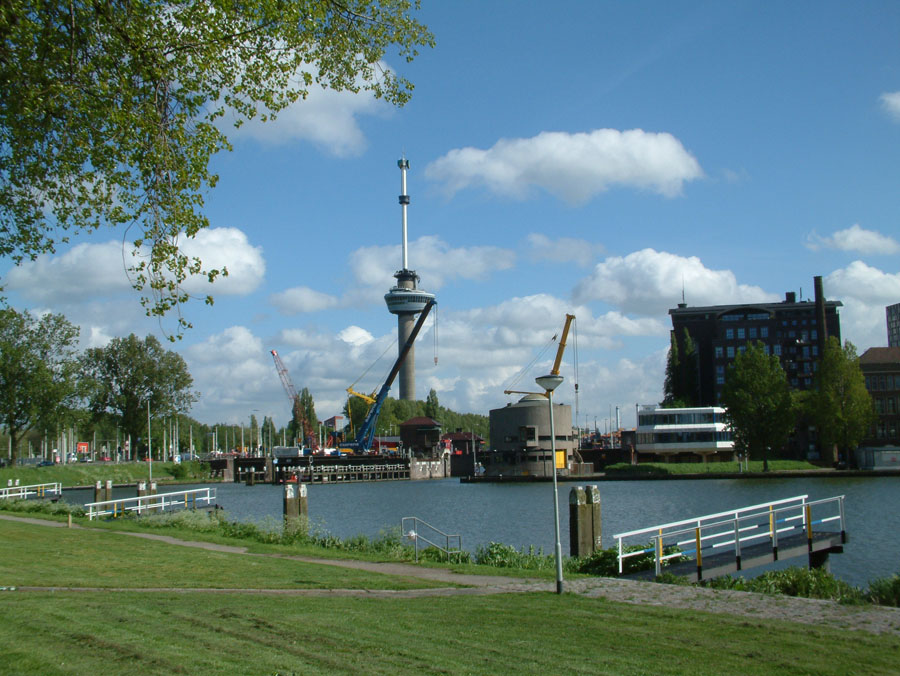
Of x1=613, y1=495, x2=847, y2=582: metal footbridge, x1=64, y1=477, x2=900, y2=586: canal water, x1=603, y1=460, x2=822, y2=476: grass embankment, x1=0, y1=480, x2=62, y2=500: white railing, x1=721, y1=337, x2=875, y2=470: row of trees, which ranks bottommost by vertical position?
x1=603, y1=460, x2=822, y2=476: grass embankment

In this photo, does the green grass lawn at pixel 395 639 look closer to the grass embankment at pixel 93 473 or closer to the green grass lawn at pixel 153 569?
the green grass lawn at pixel 153 569

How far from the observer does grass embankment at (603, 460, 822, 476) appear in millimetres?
107562

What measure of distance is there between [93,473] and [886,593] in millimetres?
105377

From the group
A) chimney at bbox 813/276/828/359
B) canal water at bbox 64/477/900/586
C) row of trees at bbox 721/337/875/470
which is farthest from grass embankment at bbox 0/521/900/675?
chimney at bbox 813/276/828/359

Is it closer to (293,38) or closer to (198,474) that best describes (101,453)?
(198,474)

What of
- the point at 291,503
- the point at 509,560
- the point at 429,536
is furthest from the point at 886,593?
the point at 429,536

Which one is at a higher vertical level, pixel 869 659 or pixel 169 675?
pixel 169 675

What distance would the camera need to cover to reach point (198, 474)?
13425 cm

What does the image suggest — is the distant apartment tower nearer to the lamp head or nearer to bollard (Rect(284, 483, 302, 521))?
bollard (Rect(284, 483, 302, 521))

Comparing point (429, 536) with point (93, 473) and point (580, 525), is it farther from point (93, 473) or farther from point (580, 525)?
point (93, 473)

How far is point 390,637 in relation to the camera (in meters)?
11.5

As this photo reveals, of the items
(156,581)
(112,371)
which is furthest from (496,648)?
(112,371)

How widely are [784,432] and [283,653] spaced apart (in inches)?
3929

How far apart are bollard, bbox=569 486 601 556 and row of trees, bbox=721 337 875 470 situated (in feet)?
269
